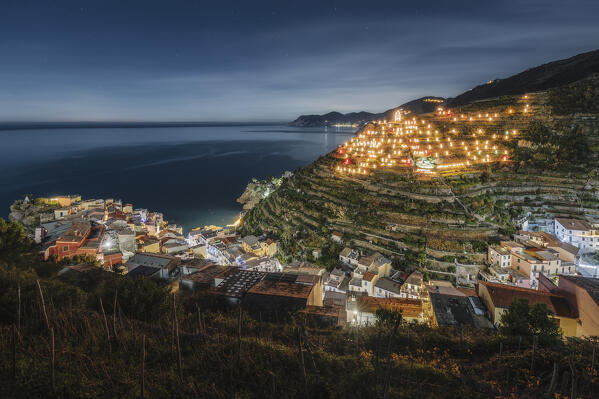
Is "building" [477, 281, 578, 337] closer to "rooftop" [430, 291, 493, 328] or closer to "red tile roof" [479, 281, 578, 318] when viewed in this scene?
"red tile roof" [479, 281, 578, 318]

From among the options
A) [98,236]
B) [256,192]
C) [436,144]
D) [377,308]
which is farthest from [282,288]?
[256,192]

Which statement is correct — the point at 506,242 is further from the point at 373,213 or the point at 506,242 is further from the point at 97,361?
the point at 97,361

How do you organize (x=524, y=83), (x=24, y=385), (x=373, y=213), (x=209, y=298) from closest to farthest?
(x=24, y=385) → (x=209, y=298) → (x=373, y=213) → (x=524, y=83)

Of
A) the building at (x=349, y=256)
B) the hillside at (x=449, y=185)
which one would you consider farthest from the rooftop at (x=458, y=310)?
the building at (x=349, y=256)

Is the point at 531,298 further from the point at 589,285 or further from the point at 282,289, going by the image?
the point at 282,289

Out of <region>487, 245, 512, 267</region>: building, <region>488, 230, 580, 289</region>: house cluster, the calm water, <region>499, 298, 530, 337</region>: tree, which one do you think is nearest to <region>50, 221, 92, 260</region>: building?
the calm water


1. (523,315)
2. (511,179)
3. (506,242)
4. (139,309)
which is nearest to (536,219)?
(511,179)
